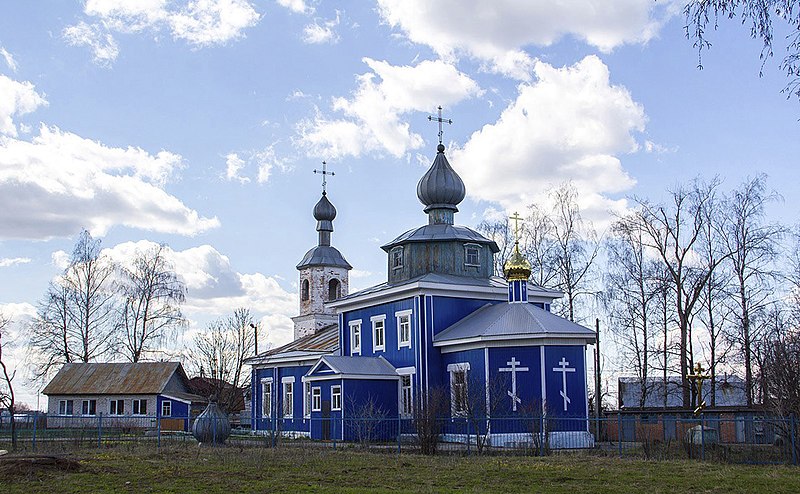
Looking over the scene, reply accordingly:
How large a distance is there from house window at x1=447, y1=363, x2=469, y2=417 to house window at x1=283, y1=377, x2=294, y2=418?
902 centimetres

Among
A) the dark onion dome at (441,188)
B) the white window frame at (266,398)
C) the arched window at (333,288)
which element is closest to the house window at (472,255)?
the dark onion dome at (441,188)

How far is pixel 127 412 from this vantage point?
44469mm

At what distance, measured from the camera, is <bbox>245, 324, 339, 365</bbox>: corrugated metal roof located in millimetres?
36656

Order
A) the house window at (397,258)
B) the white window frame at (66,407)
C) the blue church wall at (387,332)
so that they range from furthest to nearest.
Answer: the white window frame at (66,407) < the house window at (397,258) < the blue church wall at (387,332)

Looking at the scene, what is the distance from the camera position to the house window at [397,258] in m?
35.2

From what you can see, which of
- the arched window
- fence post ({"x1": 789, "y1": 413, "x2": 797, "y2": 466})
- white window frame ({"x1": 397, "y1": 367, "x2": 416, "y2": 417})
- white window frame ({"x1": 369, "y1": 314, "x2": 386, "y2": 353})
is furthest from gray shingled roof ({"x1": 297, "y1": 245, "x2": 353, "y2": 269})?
fence post ({"x1": 789, "y1": 413, "x2": 797, "y2": 466})

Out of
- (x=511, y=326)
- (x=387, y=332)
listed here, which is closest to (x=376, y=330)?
(x=387, y=332)

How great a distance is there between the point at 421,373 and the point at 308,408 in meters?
6.54

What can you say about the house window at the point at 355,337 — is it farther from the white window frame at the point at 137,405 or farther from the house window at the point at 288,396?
the white window frame at the point at 137,405

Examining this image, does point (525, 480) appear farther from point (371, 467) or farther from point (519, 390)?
point (519, 390)

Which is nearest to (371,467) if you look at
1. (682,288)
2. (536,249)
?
(682,288)

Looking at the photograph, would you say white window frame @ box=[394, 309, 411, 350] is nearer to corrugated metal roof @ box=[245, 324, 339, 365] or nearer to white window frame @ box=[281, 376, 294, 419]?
corrugated metal roof @ box=[245, 324, 339, 365]

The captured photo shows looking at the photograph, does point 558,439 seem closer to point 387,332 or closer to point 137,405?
point 387,332

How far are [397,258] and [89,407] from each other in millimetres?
19426
